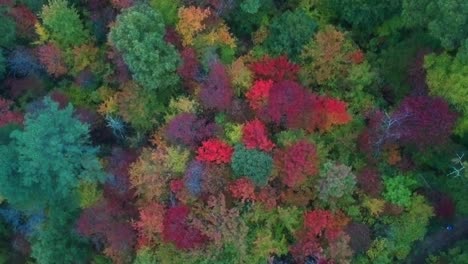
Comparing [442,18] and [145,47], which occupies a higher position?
[442,18]

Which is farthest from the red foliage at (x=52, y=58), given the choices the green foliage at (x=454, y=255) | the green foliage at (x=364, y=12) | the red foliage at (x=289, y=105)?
the green foliage at (x=454, y=255)

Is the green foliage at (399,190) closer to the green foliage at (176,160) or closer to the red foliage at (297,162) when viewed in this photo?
the red foliage at (297,162)

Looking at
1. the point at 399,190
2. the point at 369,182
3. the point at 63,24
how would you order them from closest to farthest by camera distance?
1. the point at 369,182
2. the point at 399,190
3. the point at 63,24

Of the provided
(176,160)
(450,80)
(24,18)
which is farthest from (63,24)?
(450,80)

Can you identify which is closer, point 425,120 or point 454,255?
point 425,120

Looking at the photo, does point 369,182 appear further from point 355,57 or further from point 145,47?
point 145,47

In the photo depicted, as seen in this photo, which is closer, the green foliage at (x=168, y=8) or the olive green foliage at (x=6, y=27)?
the green foliage at (x=168, y=8)

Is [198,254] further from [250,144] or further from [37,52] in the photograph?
[37,52]

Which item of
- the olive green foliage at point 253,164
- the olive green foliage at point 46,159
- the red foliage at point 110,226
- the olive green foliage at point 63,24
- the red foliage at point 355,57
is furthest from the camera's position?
the red foliage at point 355,57
